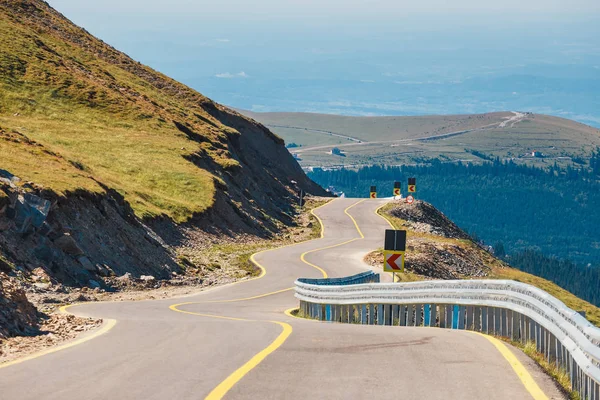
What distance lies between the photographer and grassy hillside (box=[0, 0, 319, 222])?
46.0 m

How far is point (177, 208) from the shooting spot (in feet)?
165

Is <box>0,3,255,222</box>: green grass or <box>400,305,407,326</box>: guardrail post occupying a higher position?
<box>0,3,255,222</box>: green grass

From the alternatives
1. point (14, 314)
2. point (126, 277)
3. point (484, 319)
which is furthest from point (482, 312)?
point (126, 277)

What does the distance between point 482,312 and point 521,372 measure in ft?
16.1

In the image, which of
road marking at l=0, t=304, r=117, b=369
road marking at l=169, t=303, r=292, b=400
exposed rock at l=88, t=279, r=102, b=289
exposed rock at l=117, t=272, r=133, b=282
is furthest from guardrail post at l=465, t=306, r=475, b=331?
exposed rock at l=117, t=272, r=133, b=282

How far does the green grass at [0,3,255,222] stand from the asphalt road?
18.3 metres

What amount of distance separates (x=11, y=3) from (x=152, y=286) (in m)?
67.0

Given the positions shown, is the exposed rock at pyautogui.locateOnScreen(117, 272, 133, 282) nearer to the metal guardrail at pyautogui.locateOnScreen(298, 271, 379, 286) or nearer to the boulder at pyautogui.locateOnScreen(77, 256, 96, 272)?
the boulder at pyautogui.locateOnScreen(77, 256, 96, 272)

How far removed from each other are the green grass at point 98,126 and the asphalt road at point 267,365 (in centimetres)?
1832

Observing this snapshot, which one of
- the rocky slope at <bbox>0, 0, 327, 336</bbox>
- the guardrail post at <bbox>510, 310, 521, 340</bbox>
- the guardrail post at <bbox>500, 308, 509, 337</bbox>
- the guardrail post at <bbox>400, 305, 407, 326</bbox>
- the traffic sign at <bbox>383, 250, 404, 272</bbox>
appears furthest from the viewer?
the rocky slope at <bbox>0, 0, 327, 336</bbox>

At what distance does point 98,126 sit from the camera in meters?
65.7

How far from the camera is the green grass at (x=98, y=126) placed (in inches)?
1731

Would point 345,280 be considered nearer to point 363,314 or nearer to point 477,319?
point 363,314

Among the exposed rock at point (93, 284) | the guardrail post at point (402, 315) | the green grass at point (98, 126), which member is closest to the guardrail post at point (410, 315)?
the guardrail post at point (402, 315)
